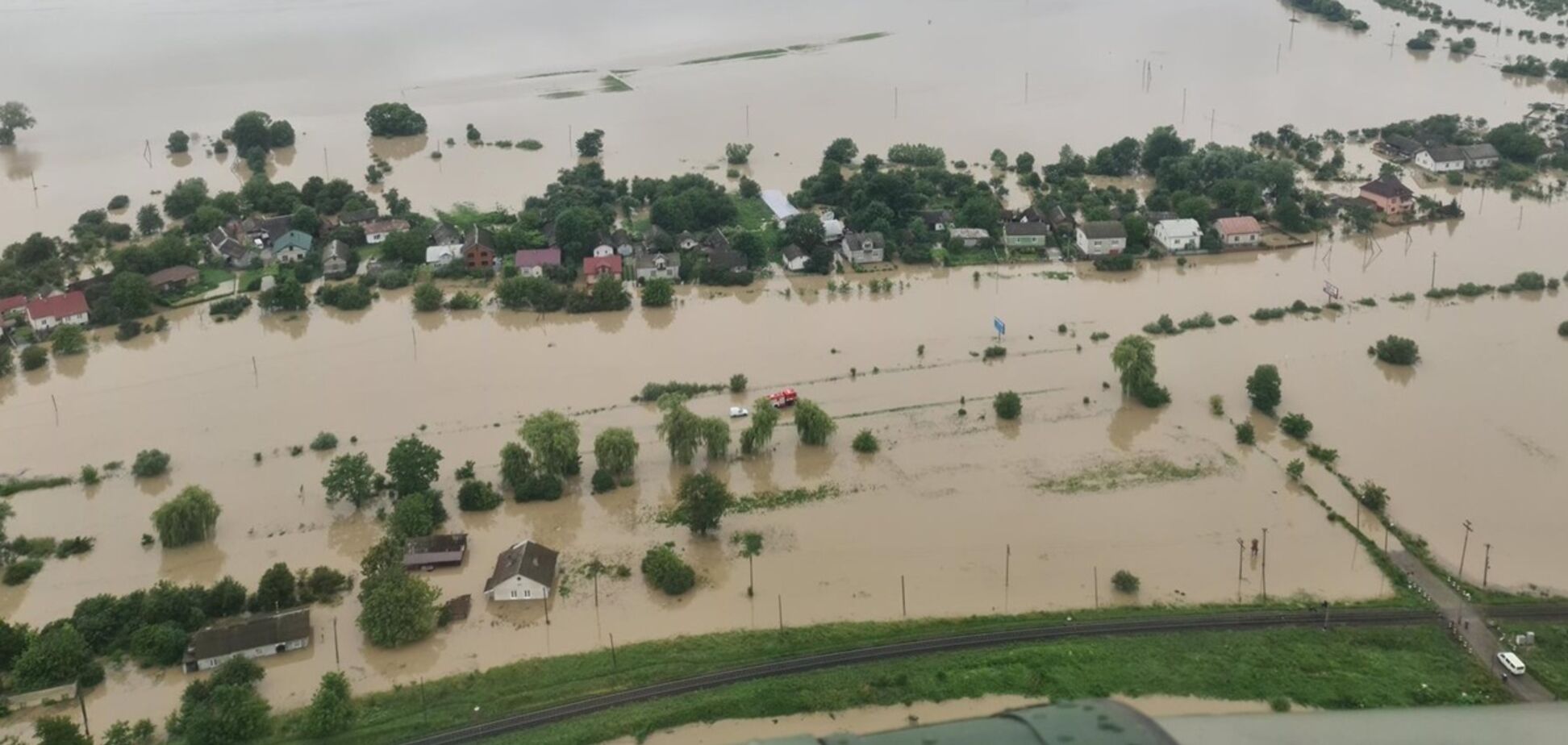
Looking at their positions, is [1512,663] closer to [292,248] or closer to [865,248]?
[865,248]

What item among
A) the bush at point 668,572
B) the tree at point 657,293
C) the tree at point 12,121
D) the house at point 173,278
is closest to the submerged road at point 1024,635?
the bush at point 668,572

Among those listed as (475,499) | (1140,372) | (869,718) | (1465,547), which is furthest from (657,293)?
(1465,547)

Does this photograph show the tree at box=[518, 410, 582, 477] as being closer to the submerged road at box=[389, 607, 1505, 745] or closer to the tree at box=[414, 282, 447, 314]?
the submerged road at box=[389, 607, 1505, 745]

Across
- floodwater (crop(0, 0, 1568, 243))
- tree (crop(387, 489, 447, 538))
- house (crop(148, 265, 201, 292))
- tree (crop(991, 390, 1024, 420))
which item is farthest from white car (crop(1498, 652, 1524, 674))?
house (crop(148, 265, 201, 292))

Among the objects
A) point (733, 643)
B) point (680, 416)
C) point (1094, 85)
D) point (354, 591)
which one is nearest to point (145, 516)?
point (354, 591)

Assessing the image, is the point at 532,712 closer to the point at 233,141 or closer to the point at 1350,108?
the point at 233,141
